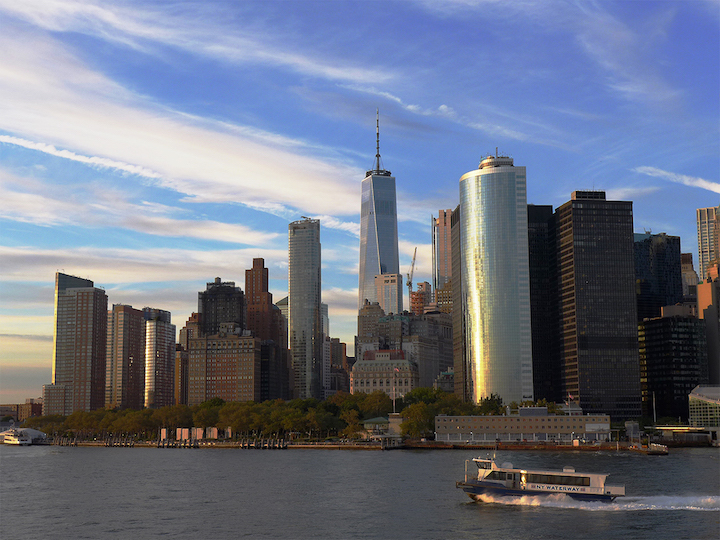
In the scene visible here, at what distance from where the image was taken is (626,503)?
115 meters

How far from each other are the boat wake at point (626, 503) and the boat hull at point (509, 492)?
17.9 inches

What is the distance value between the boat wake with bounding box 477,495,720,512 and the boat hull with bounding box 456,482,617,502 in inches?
17.9

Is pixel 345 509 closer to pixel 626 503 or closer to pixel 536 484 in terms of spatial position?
pixel 536 484

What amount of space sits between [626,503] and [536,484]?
1174 cm

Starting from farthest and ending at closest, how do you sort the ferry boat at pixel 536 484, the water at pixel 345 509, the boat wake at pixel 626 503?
the ferry boat at pixel 536 484, the boat wake at pixel 626 503, the water at pixel 345 509

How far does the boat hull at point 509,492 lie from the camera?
114688 millimetres

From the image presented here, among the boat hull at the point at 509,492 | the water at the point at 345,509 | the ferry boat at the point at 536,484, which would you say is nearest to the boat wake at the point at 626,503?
the water at the point at 345,509

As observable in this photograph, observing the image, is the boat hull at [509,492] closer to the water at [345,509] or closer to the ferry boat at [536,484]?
the ferry boat at [536,484]

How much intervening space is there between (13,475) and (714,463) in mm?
154670

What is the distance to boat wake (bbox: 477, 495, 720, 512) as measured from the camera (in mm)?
111969

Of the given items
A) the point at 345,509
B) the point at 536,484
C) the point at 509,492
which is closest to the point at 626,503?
the point at 536,484

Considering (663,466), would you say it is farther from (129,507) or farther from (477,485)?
(129,507)

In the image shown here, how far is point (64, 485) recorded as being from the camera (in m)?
164

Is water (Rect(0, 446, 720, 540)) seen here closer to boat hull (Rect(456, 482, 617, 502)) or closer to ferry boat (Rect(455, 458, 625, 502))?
boat hull (Rect(456, 482, 617, 502))
